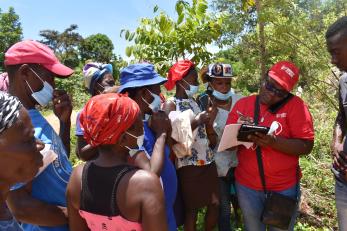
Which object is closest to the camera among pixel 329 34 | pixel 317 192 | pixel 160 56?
pixel 329 34

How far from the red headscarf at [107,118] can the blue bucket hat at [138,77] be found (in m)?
0.75

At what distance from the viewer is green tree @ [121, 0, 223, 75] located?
3.39m

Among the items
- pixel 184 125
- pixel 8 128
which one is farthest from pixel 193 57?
pixel 8 128

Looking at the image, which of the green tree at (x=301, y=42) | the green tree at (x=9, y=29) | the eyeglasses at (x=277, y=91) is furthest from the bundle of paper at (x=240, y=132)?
the green tree at (x=9, y=29)

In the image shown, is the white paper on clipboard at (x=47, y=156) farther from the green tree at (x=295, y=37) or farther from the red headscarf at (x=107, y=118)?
the green tree at (x=295, y=37)

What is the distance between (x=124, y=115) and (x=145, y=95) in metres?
0.84

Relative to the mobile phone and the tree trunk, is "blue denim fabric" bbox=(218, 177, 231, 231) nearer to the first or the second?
the mobile phone

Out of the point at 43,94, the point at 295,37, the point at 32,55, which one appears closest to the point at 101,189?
the point at 43,94

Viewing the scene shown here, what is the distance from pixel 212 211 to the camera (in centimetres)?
322

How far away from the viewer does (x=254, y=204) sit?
2.74 m

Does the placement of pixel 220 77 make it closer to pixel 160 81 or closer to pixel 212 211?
pixel 160 81

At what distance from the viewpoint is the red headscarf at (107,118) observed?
157cm

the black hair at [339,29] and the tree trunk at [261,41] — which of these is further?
the tree trunk at [261,41]

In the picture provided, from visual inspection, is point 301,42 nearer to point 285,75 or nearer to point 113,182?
point 285,75
